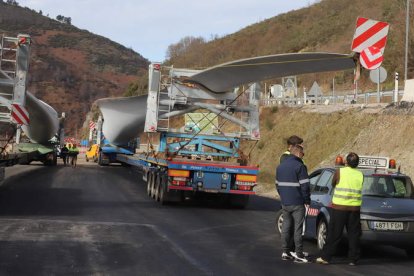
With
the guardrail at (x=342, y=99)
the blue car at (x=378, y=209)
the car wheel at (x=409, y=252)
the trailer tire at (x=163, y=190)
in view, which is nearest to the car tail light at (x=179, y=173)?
the trailer tire at (x=163, y=190)

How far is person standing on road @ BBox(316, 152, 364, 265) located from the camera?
902 centimetres

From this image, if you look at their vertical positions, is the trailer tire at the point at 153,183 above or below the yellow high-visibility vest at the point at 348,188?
below

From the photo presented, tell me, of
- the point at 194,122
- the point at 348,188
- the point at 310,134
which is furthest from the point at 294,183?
the point at 310,134

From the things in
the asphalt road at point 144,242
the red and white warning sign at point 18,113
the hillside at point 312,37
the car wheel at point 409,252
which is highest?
the hillside at point 312,37

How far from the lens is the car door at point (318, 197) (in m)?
10.4

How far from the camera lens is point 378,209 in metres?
9.54

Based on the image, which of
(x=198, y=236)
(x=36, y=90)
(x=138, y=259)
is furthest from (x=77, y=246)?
(x=36, y=90)

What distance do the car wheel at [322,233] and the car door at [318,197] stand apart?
0.27m

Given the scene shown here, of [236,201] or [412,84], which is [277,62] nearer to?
[236,201]

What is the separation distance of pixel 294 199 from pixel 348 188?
798 millimetres

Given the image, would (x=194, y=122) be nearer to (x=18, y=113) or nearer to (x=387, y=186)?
(x=18, y=113)

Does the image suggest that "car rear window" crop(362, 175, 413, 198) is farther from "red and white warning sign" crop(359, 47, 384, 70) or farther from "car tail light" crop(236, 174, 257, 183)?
"car tail light" crop(236, 174, 257, 183)

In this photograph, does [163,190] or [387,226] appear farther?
[163,190]

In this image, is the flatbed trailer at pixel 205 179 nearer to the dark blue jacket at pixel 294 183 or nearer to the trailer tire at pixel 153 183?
the trailer tire at pixel 153 183
